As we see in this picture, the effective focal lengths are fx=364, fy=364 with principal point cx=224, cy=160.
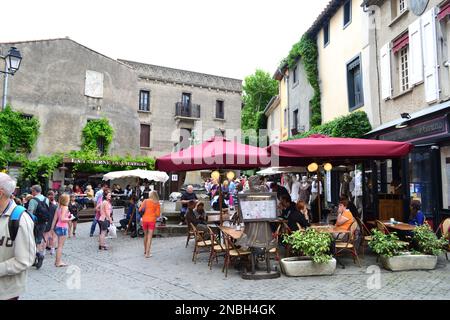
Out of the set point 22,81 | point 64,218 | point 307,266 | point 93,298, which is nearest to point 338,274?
point 307,266

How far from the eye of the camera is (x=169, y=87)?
31641 mm

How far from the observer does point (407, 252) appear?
6809 mm

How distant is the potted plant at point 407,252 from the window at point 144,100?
2655 centimetres

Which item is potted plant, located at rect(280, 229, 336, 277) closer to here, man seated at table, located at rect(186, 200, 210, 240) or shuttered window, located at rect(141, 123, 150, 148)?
man seated at table, located at rect(186, 200, 210, 240)

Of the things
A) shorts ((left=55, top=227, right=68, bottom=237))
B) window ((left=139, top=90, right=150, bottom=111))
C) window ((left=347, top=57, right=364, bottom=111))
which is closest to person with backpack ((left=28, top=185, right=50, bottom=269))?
shorts ((left=55, top=227, right=68, bottom=237))

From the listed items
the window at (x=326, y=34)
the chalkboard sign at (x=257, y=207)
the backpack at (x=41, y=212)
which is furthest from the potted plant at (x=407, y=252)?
the window at (x=326, y=34)

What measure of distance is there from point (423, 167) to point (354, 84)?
591cm

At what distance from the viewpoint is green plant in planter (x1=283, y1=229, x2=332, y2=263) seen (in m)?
6.29

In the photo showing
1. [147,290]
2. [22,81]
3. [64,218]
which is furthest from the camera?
[22,81]

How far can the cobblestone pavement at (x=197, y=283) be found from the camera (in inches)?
210

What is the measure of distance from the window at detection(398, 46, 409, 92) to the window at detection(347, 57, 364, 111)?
249 centimetres
